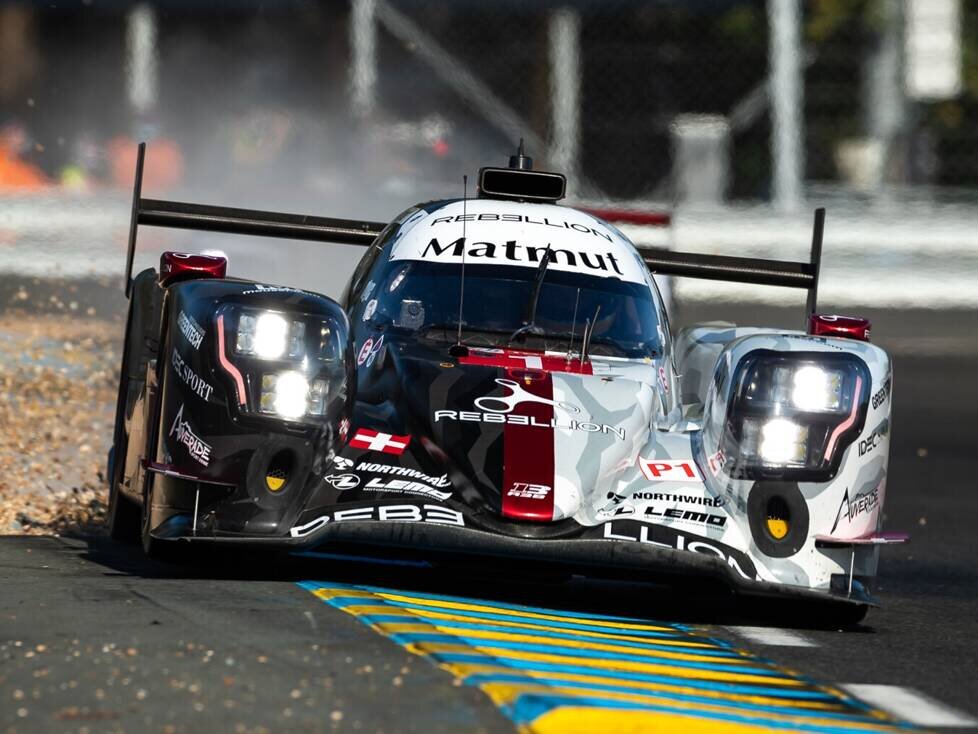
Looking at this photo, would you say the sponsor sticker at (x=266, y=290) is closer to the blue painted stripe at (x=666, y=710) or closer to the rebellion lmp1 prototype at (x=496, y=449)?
the rebellion lmp1 prototype at (x=496, y=449)

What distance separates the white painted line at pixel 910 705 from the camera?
510 cm

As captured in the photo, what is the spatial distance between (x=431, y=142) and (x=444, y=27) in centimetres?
117

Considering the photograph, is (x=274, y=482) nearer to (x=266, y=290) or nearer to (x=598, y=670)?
(x=266, y=290)

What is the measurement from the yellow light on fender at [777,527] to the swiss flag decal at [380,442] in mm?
1160

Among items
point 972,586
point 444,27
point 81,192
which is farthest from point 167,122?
point 972,586

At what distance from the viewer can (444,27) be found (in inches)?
736

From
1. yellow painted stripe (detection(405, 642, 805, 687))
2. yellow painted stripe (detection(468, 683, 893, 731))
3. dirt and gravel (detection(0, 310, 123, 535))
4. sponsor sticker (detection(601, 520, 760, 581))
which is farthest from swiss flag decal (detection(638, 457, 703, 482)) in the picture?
dirt and gravel (detection(0, 310, 123, 535))

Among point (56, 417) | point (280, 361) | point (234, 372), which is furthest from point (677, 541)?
point (56, 417)

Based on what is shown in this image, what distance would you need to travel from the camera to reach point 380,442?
21.9 ft

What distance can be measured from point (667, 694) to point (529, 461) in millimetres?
1463

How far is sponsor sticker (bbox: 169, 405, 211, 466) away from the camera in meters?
6.50

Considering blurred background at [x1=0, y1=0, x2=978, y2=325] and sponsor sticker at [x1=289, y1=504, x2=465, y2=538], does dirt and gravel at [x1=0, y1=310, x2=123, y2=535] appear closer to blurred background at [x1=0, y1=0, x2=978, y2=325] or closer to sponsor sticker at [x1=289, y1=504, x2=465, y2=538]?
sponsor sticker at [x1=289, y1=504, x2=465, y2=538]

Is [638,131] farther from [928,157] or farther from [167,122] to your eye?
[167,122]

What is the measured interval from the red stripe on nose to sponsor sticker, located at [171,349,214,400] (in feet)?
3.04
